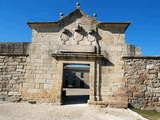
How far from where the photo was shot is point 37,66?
7.43m

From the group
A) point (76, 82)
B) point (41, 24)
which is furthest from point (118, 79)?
point (76, 82)

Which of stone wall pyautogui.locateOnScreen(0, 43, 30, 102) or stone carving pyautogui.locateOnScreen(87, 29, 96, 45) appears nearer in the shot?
stone wall pyautogui.locateOnScreen(0, 43, 30, 102)

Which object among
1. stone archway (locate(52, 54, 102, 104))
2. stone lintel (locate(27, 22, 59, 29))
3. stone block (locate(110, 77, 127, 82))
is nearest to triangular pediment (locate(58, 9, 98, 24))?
stone lintel (locate(27, 22, 59, 29))

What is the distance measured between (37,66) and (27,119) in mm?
3219

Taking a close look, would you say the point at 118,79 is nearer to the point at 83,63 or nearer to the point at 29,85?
the point at 83,63

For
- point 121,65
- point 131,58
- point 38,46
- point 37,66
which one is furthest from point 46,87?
point 131,58

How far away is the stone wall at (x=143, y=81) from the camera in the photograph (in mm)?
6980

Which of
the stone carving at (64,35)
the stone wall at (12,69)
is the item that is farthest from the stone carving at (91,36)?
the stone wall at (12,69)

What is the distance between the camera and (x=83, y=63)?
729 centimetres

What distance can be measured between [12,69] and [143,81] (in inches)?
233

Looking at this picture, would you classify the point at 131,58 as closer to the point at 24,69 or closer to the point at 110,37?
the point at 110,37

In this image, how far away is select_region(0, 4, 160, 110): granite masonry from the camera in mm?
7086

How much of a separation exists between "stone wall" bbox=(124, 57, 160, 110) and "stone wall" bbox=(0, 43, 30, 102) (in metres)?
Result: 4.74

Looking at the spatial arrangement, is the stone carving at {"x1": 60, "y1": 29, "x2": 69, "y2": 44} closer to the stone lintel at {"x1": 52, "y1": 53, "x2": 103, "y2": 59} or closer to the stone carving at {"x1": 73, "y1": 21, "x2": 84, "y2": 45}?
the stone carving at {"x1": 73, "y1": 21, "x2": 84, "y2": 45}
